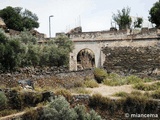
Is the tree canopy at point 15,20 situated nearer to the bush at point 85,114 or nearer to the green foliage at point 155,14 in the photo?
the green foliage at point 155,14

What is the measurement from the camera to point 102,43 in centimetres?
3556

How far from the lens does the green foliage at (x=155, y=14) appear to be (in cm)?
4547

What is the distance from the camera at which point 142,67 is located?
29172mm

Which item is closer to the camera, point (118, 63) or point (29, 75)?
point (29, 75)

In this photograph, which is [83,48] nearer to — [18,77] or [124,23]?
[124,23]

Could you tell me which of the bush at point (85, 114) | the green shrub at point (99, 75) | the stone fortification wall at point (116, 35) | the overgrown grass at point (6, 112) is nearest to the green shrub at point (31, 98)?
the overgrown grass at point (6, 112)

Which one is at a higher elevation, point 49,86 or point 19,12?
point 19,12

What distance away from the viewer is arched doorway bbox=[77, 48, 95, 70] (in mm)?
37219

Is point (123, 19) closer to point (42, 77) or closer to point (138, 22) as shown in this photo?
point (138, 22)

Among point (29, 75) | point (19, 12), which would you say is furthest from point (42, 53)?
point (19, 12)

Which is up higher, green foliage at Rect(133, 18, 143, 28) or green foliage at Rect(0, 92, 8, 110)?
green foliage at Rect(133, 18, 143, 28)

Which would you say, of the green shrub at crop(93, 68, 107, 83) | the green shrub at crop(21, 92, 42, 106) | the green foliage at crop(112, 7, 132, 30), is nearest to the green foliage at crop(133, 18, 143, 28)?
the green foliage at crop(112, 7, 132, 30)

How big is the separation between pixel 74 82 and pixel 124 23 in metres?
26.5

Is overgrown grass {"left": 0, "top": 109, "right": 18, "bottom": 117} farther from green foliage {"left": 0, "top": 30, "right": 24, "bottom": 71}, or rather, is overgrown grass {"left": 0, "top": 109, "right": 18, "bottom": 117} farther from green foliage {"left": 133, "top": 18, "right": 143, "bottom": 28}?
green foliage {"left": 133, "top": 18, "right": 143, "bottom": 28}
